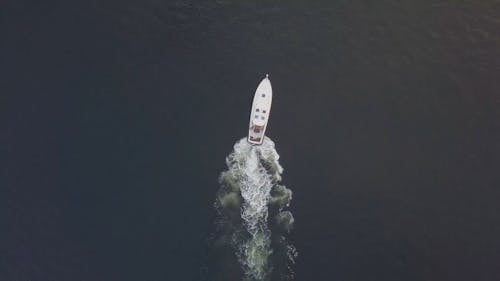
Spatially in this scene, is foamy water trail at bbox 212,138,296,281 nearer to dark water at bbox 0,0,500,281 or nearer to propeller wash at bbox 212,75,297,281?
propeller wash at bbox 212,75,297,281

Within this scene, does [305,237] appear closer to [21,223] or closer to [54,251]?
[54,251]

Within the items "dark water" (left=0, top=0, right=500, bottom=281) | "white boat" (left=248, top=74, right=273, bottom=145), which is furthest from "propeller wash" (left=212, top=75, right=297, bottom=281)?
"dark water" (left=0, top=0, right=500, bottom=281)

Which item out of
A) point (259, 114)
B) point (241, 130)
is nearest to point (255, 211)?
point (241, 130)

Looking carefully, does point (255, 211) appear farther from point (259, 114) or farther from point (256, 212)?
point (259, 114)

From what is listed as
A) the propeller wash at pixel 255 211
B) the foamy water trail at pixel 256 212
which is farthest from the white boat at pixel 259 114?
the foamy water trail at pixel 256 212

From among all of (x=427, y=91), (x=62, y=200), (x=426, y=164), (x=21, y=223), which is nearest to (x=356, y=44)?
(x=427, y=91)
